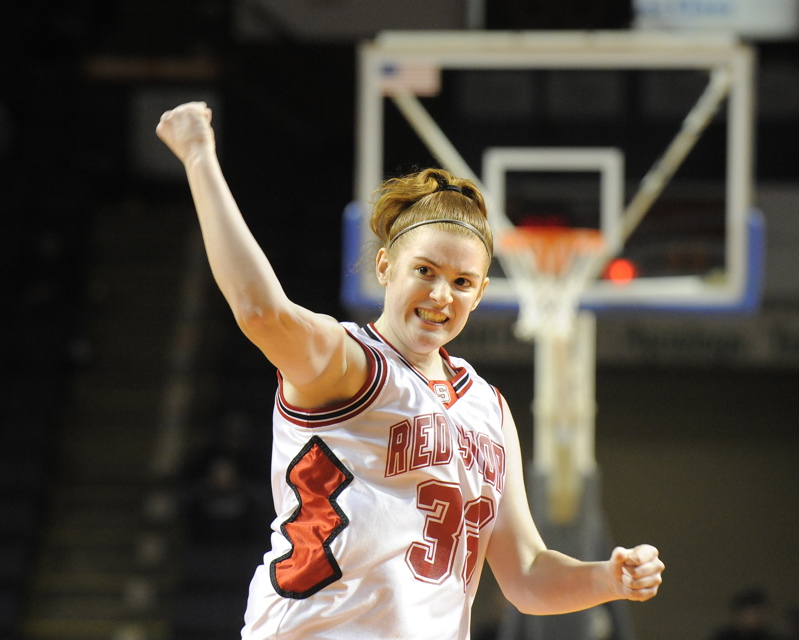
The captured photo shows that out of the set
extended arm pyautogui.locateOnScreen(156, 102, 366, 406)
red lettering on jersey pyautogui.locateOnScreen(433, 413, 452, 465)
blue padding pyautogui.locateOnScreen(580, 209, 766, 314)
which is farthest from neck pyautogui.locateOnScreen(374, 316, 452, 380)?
blue padding pyautogui.locateOnScreen(580, 209, 766, 314)

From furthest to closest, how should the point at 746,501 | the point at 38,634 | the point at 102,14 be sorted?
the point at 102,14 → the point at 746,501 → the point at 38,634

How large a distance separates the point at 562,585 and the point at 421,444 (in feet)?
1.59

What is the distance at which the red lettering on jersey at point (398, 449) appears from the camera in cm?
192

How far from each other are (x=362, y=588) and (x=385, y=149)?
18.6 feet

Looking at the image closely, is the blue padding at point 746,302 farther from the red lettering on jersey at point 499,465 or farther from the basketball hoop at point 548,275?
the red lettering on jersey at point 499,465

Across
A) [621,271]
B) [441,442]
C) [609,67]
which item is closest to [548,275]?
[621,271]

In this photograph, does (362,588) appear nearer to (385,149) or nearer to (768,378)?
(385,149)

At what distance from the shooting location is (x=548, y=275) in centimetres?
687

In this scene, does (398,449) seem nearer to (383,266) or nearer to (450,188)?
(383,266)

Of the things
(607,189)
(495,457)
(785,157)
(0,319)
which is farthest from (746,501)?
(495,457)

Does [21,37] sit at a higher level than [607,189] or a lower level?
higher

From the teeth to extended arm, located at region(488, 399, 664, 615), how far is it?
1.02 ft

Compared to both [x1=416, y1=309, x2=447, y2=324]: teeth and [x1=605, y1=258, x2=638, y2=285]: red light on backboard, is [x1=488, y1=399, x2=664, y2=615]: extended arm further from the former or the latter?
[x1=605, y1=258, x2=638, y2=285]: red light on backboard

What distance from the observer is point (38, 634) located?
9.63 metres
